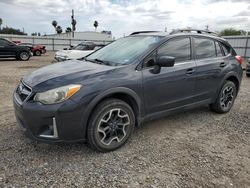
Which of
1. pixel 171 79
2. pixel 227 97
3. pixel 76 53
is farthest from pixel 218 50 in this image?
pixel 76 53

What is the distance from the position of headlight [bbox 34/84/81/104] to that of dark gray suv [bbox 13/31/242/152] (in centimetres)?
1

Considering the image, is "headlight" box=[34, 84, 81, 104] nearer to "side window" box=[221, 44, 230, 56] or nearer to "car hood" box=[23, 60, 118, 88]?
"car hood" box=[23, 60, 118, 88]

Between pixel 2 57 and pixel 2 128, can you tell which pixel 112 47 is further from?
pixel 2 57

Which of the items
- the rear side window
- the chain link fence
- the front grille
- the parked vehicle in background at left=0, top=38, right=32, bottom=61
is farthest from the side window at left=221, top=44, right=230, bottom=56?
the chain link fence

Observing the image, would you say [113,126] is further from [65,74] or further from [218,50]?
[218,50]

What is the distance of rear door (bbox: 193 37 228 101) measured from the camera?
13.5 ft

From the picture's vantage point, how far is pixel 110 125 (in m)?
3.18

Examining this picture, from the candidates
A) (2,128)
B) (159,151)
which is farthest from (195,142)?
(2,128)

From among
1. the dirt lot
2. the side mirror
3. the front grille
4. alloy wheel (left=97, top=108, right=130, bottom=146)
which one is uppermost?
the side mirror

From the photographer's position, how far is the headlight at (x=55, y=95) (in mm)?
2744

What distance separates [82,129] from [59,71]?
908mm

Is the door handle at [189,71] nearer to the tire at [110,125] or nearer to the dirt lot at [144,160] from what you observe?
the dirt lot at [144,160]

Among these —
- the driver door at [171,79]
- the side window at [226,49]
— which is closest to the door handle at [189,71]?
the driver door at [171,79]

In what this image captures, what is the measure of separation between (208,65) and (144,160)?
223 cm
